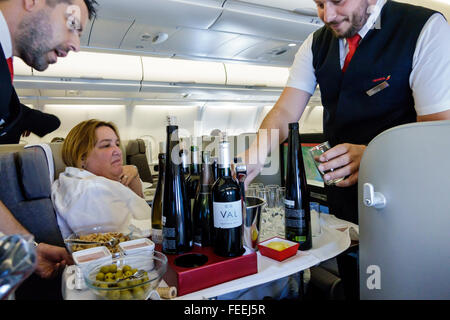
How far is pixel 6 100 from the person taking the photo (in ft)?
3.37

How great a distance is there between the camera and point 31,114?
264 centimetres

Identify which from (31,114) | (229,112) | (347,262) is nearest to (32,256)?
(347,262)

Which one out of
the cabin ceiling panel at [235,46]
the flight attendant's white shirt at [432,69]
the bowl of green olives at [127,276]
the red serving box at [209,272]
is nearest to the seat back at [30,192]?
the bowl of green olives at [127,276]

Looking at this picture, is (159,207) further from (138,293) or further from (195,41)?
(195,41)

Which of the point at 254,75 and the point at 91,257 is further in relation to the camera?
the point at 254,75

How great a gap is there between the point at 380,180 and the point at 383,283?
11.3 inches

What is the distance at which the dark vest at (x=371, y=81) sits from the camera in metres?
1.11

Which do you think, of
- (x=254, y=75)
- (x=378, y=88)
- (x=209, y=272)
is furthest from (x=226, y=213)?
(x=254, y=75)

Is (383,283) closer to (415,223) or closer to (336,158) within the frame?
(415,223)

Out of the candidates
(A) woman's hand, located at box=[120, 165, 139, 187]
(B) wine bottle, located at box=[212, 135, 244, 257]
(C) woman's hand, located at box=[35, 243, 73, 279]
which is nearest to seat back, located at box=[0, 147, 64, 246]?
(C) woman's hand, located at box=[35, 243, 73, 279]

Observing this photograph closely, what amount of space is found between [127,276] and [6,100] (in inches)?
31.2

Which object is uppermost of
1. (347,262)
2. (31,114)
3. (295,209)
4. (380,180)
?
(31,114)

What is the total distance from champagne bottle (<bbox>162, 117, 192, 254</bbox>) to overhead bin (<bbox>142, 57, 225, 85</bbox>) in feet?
20.5

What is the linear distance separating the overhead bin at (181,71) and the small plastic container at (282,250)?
6.45m
